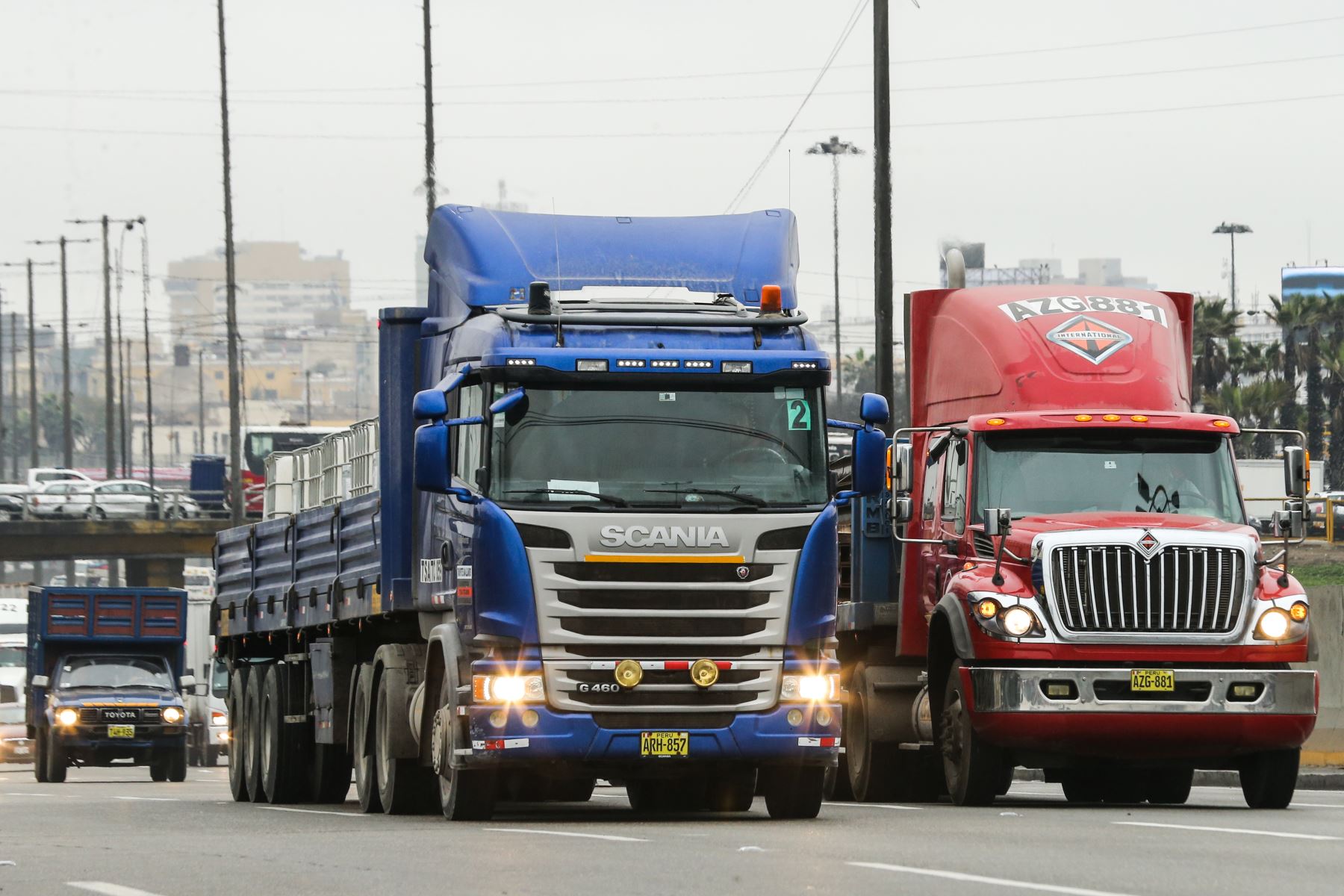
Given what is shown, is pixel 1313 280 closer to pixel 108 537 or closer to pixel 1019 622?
pixel 108 537

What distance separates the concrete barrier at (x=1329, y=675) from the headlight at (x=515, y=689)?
12.1 meters

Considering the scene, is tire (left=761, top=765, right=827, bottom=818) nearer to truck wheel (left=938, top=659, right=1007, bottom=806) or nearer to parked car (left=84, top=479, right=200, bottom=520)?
truck wheel (left=938, top=659, right=1007, bottom=806)

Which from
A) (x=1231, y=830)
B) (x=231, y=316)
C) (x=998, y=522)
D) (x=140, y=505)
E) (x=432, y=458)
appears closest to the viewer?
(x=1231, y=830)

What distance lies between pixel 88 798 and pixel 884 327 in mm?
10990

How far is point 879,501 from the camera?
21.2 meters

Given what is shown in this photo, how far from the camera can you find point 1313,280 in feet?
448

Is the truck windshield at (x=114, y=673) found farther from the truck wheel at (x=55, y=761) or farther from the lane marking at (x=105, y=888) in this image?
the lane marking at (x=105, y=888)

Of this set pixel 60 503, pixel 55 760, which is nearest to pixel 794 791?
pixel 55 760

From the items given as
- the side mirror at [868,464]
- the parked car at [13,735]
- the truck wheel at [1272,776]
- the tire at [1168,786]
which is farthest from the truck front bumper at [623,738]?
the parked car at [13,735]

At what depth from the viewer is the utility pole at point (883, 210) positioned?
3103 centimetres

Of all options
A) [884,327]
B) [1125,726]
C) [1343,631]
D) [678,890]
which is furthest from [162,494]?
[678,890]

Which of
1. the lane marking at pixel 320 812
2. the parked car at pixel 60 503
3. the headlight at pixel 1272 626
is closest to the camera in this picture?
the headlight at pixel 1272 626

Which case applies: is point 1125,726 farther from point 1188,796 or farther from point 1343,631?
point 1343,631

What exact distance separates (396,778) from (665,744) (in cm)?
348
